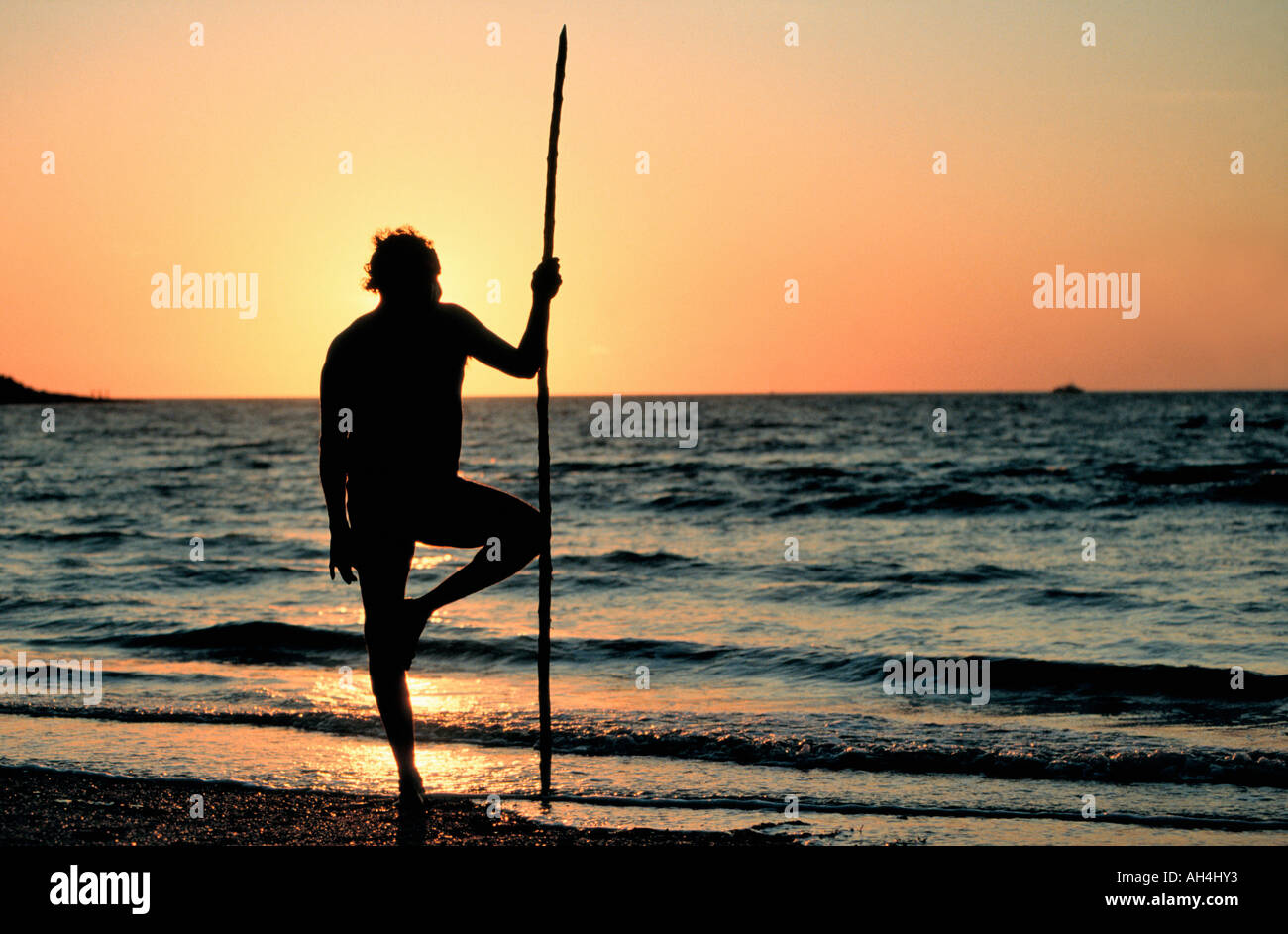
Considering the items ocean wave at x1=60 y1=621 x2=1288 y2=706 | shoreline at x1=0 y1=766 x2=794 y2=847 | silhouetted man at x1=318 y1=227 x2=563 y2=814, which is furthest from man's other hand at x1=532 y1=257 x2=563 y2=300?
ocean wave at x1=60 y1=621 x2=1288 y2=706

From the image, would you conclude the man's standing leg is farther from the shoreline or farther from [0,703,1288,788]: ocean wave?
[0,703,1288,788]: ocean wave

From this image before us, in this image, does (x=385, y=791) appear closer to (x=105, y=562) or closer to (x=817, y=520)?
(x=105, y=562)

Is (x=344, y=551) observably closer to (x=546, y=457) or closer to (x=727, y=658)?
(x=546, y=457)

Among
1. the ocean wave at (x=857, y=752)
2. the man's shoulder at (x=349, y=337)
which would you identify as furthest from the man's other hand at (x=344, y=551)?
the ocean wave at (x=857, y=752)

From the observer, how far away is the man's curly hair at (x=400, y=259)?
4.62m

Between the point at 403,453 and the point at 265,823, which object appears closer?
the point at 403,453

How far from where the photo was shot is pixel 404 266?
4.62m

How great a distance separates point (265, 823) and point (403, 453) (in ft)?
5.53

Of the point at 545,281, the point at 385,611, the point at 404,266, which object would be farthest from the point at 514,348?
the point at 385,611

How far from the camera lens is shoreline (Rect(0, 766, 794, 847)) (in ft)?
14.8
